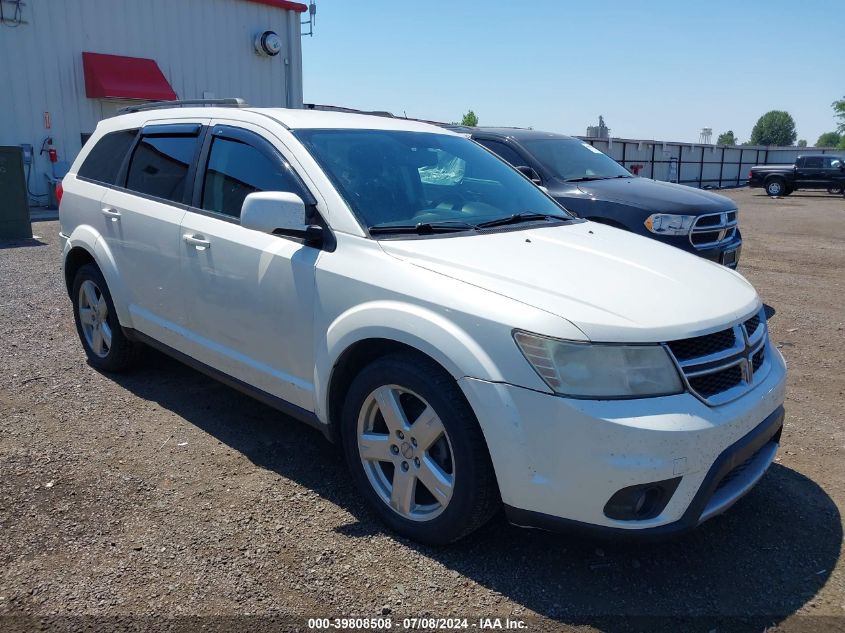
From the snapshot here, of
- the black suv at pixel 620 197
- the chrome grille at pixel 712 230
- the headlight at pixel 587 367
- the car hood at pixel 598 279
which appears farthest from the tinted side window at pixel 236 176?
the chrome grille at pixel 712 230

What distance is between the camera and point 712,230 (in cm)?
723

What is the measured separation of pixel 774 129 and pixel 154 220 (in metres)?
167

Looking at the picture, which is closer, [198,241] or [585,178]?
[198,241]

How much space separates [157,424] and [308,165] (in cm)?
193

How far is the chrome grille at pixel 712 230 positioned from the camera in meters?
7.07

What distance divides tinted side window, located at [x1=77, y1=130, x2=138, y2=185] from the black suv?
3817 millimetres

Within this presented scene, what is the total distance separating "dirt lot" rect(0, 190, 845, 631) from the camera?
2.72 metres

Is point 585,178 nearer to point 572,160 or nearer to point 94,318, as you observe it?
point 572,160

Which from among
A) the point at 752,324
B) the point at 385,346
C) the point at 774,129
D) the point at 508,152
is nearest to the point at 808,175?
the point at 508,152

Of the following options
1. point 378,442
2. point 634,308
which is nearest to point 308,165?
point 378,442

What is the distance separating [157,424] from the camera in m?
4.37

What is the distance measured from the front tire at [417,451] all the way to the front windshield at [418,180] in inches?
31.4

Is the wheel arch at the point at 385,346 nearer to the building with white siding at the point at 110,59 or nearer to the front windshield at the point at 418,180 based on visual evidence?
the front windshield at the point at 418,180

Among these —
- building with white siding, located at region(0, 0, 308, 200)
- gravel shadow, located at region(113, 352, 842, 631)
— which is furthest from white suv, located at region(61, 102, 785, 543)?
building with white siding, located at region(0, 0, 308, 200)
